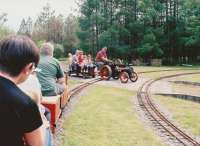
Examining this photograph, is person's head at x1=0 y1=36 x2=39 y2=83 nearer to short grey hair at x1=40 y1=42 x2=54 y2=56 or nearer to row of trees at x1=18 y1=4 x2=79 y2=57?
short grey hair at x1=40 y1=42 x2=54 y2=56

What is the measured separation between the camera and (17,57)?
2.93 meters

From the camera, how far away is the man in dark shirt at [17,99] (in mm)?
2783

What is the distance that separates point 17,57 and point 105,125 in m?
8.17

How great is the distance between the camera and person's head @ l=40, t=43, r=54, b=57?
768cm

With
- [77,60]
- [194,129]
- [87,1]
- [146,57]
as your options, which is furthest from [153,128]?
[87,1]

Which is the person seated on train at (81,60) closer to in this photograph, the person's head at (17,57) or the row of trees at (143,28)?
the person's head at (17,57)

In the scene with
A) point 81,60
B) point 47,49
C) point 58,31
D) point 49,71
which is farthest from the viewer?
point 58,31

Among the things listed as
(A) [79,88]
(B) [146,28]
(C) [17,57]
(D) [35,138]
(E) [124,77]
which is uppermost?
(B) [146,28]

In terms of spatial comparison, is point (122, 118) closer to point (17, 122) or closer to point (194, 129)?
point (194, 129)

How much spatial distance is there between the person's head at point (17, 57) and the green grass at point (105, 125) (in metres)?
5.72

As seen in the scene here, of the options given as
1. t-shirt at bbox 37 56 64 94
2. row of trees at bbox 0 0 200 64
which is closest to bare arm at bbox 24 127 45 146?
t-shirt at bbox 37 56 64 94

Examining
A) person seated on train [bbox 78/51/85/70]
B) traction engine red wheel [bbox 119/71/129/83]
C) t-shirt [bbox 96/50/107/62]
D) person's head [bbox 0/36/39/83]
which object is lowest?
traction engine red wheel [bbox 119/71/129/83]

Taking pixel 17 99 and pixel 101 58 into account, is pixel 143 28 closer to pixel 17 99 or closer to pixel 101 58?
pixel 101 58

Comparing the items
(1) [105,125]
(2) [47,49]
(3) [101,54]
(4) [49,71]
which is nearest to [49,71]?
(4) [49,71]
